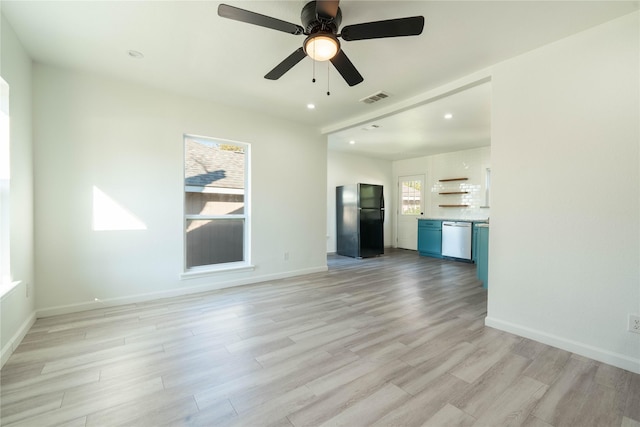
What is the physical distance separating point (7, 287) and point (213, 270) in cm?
194

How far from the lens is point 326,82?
301cm

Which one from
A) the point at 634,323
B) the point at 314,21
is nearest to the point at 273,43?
the point at 314,21

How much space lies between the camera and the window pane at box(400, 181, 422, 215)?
7.41 meters

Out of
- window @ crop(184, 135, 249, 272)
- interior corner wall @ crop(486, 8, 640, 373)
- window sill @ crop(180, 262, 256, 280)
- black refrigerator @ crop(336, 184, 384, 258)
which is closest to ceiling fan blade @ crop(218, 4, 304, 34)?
interior corner wall @ crop(486, 8, 640, 373)

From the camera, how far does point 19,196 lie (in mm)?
2338

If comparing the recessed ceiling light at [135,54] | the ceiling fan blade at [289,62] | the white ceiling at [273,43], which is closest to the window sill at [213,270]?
the white ceiling at [273,43]

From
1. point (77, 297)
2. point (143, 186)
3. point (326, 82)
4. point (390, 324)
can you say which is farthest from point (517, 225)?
point (77, 297)

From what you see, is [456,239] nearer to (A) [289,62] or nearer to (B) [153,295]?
(A) [289,62]

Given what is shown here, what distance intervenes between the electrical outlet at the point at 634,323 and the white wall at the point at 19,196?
4459 mm

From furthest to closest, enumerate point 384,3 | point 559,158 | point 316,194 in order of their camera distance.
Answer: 1. point 316,194
2. point 559,158
3. point 384,3

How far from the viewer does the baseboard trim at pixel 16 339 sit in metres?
1.94

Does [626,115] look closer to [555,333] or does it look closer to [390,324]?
[555,333]

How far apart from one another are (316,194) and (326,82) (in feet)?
6.92

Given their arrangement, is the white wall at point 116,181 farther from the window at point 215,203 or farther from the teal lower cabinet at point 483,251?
the teal lower cabinet at point 483,251
